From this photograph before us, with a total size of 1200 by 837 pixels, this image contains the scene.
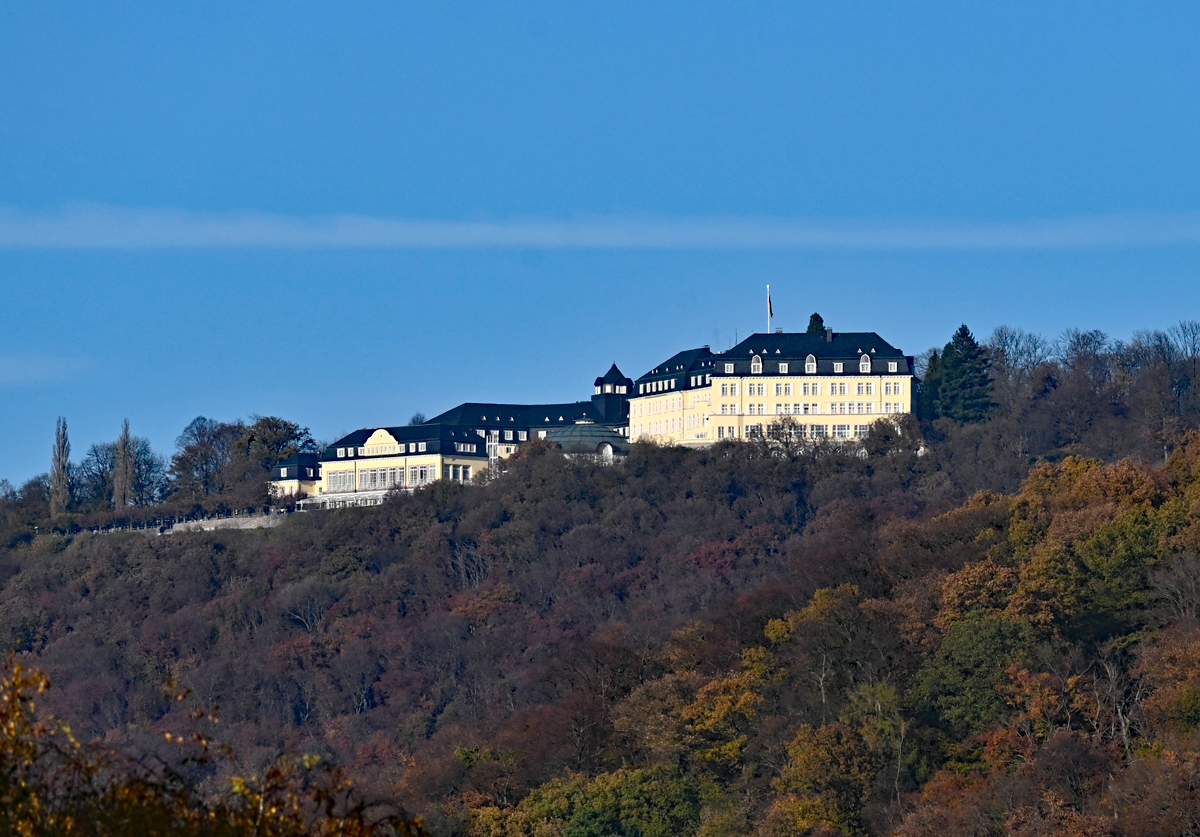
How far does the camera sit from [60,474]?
12112cm

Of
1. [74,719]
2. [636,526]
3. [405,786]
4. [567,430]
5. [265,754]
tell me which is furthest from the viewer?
[567,430]

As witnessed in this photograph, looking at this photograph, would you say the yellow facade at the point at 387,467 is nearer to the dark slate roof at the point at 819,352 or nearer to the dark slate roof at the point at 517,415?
the dark slate roof at the point at 517,415

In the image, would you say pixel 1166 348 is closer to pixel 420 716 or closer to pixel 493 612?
pixel 493 612

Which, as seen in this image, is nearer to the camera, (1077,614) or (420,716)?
(1077,614)

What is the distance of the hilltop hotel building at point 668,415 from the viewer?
106 metres

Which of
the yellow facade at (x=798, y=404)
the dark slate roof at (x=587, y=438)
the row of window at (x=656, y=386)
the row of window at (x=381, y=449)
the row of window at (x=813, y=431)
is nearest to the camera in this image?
the row of window at (x=813, y=431)

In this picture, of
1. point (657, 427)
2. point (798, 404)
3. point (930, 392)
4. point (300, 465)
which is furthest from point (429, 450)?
point (930, 392)

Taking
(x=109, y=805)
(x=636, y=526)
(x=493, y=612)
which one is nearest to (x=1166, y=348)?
(x=636, y=526)

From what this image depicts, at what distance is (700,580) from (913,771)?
144ft

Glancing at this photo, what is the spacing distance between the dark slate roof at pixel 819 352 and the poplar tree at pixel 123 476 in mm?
36247

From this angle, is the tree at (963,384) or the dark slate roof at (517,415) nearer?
the tree at (963,384)

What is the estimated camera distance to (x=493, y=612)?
94.7 meters

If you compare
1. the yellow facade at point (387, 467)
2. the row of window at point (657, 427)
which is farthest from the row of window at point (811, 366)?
the yellow facade at point (387, 467)

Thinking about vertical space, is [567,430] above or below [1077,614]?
above
